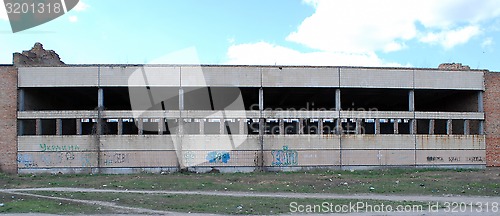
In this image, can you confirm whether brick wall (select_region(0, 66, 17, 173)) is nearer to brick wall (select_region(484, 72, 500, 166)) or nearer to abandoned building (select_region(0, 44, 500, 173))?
abandoned building (select_region(0, 44, 500, 173))

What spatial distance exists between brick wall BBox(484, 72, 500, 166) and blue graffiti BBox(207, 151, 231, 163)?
17.8 m

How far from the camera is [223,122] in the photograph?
98.6ft

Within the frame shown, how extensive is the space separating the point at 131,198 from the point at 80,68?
1385 cm

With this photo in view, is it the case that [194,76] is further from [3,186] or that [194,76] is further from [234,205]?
[234,205]

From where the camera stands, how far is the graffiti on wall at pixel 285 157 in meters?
30.3

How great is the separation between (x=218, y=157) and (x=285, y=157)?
4316mm

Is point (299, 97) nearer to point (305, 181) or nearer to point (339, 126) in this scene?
point (339, 126)

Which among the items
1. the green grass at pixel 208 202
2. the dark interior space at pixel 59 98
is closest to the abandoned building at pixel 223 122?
the dark interior space at pixel 59 98

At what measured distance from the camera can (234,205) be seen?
17.4 metres

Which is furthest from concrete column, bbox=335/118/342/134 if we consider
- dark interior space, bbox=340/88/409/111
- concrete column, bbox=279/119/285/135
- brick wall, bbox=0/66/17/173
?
brick wall, bbox=0/66/17/173

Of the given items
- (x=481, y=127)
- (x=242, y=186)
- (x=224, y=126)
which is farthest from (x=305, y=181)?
(x=481, y=127)

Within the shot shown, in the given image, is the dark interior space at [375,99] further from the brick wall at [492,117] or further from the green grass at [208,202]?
the green grass at [208,202]

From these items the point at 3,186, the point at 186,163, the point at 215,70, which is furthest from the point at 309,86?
the point at 3,186

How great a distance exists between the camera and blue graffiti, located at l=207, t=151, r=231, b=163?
3003cm
